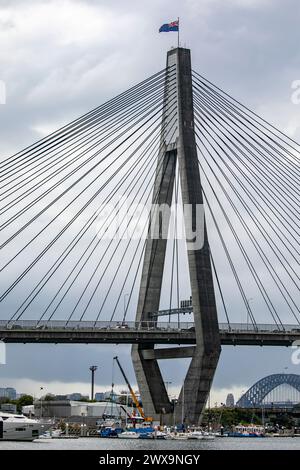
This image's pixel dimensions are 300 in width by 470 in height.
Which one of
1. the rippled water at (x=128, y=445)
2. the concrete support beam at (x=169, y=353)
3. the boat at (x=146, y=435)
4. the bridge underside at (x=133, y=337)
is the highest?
the bridge underside at (x=133, y=337)

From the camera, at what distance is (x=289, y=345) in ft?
373

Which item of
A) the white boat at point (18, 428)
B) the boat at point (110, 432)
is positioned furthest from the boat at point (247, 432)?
the white boat at point (18, 428)

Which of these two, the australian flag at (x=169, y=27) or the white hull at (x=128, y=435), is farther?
the white hull at (x=128, y=435)

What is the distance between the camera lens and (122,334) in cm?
10550

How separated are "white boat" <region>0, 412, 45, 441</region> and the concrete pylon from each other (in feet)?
37.9

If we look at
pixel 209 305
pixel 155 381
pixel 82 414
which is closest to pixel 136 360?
pixel 155 381

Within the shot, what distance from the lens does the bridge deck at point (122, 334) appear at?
103125mm

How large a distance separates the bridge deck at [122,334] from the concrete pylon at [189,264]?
5.46ft

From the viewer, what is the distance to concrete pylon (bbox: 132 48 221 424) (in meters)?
100

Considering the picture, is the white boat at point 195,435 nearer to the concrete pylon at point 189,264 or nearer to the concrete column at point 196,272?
the concrete pylon at point 189,264

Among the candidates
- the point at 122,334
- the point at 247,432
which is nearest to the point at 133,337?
the point at 122,334

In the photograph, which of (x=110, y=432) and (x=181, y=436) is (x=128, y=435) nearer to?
(x=110, y=432)

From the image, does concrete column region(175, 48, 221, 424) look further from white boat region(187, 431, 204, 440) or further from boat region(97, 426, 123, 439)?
boat region(97, 426, 123, 439)
